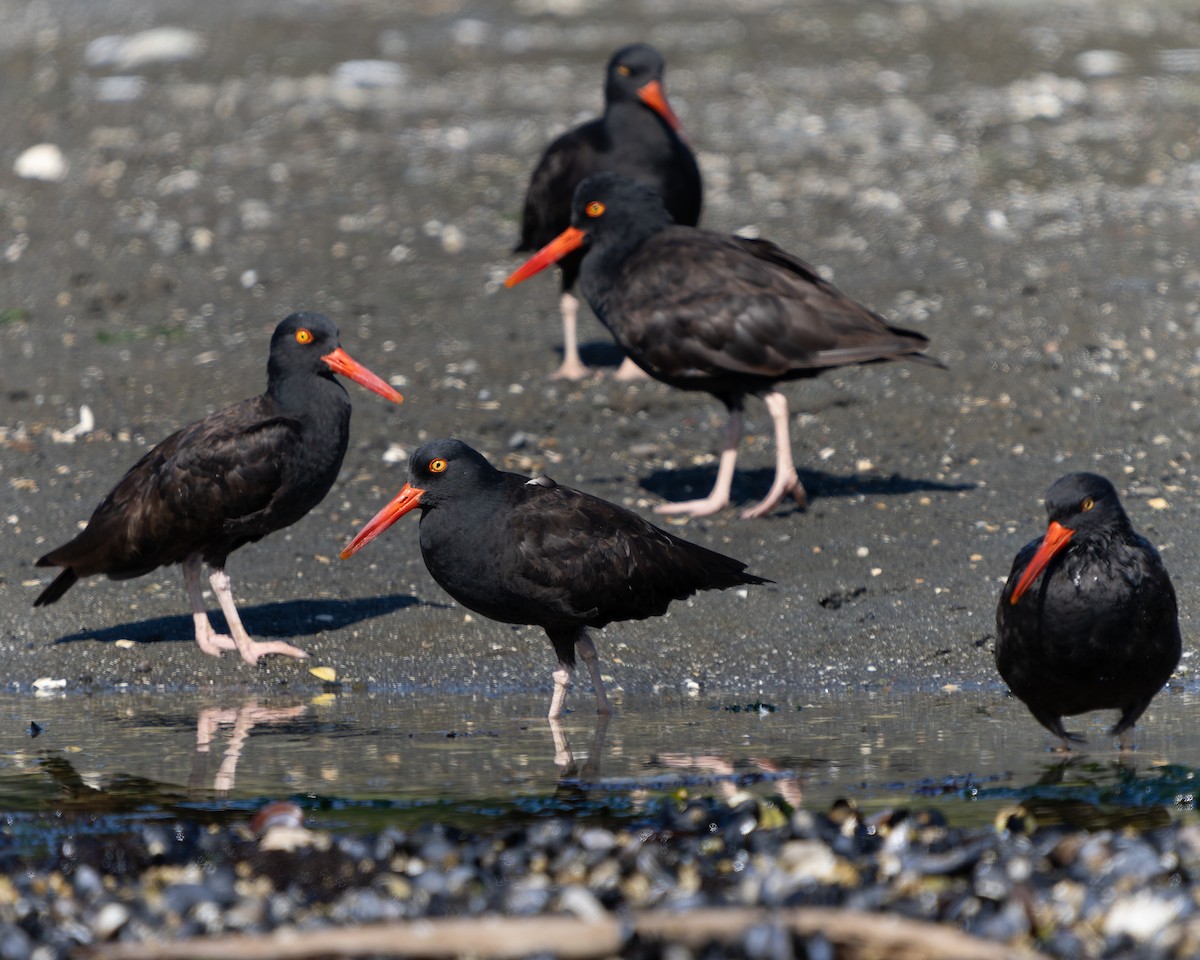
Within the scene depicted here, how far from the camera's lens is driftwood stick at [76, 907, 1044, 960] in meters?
4.00

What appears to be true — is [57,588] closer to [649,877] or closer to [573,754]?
[573,754]

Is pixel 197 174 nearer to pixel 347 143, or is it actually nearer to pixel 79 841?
pixel 347 143

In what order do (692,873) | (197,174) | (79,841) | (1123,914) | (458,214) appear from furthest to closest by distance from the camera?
1. (197,174)
2. (458,214)
3. (79,841)
4. (692,873)
5. (1123,914)

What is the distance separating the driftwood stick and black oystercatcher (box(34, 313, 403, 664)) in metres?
3.33

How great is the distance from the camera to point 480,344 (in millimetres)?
10852

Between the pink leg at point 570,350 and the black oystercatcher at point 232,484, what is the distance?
2.70 metres

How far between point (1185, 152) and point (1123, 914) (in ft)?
33.9

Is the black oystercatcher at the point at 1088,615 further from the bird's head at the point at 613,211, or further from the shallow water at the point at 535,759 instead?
the bird's head at the point at 613,211

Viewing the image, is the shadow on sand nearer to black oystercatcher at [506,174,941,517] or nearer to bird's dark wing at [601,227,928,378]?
black oystercatcher at [506,174,941,517]

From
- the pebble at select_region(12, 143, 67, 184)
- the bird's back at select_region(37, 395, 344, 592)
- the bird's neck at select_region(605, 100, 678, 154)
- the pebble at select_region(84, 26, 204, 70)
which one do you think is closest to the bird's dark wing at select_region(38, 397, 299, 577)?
the bird's back at select_region(37, 395, 344, 592)

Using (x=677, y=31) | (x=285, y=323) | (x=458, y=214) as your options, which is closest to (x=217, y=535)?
(x=285, y=323)

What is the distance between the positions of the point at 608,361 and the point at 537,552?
456 centimetres

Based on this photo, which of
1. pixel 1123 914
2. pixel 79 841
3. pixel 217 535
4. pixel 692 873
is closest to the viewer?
pixel 1123 914

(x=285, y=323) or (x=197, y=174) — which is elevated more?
(x=285, y=323)
